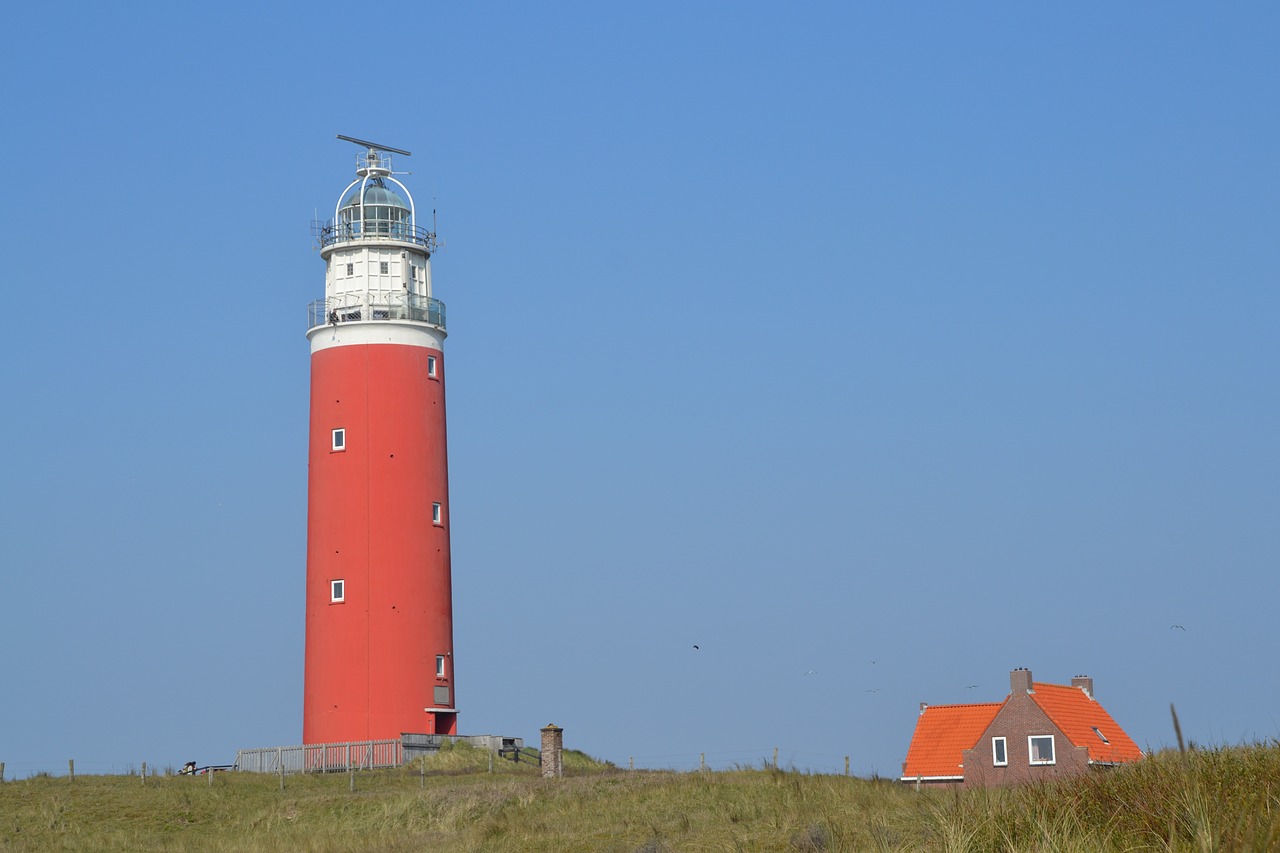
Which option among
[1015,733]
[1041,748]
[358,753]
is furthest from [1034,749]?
[358,753]

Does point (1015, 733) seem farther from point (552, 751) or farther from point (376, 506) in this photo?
point (376, 506)

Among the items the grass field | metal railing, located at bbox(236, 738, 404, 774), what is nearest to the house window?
the grass field

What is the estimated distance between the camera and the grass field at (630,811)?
12.6 meters

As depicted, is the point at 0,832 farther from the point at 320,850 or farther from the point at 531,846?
the point at 531,846

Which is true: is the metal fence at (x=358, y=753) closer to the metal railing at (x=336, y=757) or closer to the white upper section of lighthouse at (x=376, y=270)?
the metal railing at (x=336, y=757)

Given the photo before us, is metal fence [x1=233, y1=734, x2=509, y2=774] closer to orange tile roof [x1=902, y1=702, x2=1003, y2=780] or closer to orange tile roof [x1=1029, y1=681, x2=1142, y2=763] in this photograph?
orange tile roof [x1=902, y1=702, x2=1003, y2=780]

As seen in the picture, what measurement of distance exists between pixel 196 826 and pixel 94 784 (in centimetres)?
593

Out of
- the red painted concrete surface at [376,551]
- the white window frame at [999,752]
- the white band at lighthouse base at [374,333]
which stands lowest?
the white window frame at [999,752]

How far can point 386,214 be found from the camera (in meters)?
48.7

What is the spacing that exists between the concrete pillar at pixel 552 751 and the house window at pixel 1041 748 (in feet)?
59.7

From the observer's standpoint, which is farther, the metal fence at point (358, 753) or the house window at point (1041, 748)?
the house window at point (1041, 748)

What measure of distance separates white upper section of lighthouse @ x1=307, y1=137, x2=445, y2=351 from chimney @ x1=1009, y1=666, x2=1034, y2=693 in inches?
866

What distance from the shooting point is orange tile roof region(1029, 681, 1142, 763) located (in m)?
50.0

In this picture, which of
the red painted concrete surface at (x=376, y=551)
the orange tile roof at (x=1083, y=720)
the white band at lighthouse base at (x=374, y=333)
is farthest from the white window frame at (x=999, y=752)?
the white band at lighthouse base at (x=374, y=333)
